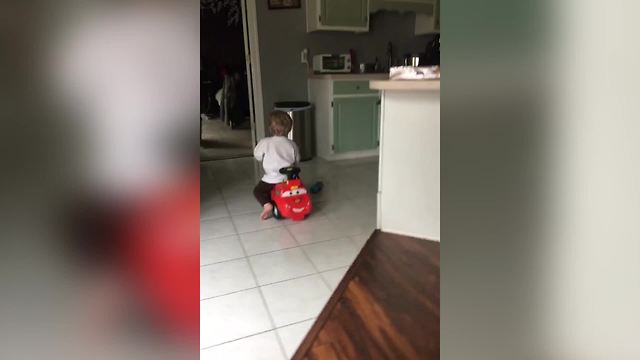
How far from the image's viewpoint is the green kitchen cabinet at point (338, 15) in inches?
161

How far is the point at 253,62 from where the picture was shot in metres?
4.26

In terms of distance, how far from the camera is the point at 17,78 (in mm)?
252

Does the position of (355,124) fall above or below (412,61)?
below

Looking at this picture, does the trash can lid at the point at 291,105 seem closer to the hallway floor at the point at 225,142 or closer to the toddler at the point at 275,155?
the hallway floor at the point at 225,142

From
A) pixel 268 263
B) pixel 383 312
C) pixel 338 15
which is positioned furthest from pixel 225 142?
pixel 383 312

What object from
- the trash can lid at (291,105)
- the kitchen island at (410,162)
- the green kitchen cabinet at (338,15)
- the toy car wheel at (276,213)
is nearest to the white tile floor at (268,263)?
the toy car wheel at (276,213)

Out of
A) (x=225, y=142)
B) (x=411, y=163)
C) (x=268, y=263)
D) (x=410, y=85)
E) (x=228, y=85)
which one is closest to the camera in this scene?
(x=410, y=85)

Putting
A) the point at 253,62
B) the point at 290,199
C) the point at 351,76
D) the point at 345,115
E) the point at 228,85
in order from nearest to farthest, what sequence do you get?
the point at 290,199, the point at 351,76, the point at 345,115, the point at 253,62, the point at 228,85

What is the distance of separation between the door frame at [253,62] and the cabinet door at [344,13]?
706mm

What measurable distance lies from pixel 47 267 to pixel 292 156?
2.38 meters

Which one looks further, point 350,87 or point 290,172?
point 350,87

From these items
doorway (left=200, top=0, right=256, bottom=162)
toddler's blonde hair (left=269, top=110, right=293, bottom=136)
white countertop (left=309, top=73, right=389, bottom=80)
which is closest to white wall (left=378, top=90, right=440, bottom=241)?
toddler's blonde hair (left=269, top=110, right=293, bottom=136)

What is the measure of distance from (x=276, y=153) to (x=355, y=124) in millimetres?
1744

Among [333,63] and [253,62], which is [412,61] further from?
[253,62]
